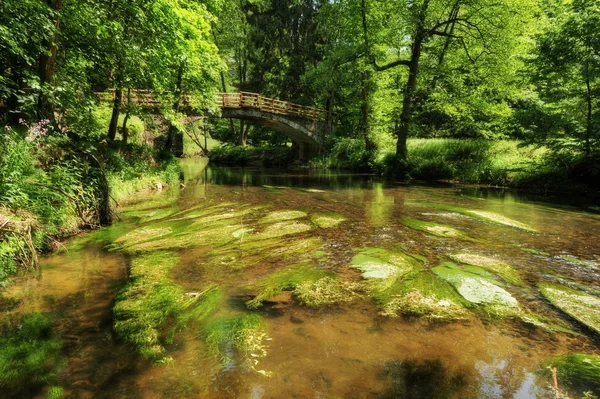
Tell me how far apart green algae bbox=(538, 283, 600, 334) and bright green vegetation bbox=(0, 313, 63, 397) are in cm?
516

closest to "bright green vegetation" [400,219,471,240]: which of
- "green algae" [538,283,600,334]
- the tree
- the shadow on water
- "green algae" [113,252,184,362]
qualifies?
"green algae" [538,283,600,334]

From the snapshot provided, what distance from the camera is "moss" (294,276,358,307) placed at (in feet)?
13.7

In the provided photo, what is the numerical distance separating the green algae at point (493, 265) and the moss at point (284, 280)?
2343mm

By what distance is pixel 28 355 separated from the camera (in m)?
3.04

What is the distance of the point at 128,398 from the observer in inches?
101

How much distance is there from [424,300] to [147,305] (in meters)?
3.31

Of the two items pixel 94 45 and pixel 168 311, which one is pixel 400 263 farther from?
pixel 94 45

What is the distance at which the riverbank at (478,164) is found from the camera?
1279 centimetres

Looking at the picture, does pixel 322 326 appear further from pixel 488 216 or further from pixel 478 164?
pixel 478 164

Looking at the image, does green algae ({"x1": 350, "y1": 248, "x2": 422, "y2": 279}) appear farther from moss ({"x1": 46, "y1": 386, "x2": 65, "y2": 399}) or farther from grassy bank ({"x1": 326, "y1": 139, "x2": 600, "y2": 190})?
grassy bank ({"x1": 326, "y1": 139, "x2": 600, "y2": 190})

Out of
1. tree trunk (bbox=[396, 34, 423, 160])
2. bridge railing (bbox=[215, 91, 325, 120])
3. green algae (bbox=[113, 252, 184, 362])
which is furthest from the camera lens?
bridge railing (bbox=[215, 91, 325, 120])

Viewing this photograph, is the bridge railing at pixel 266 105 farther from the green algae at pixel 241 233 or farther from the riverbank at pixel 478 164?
the green algae at pixel 241 233

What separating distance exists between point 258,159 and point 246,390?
99.9 feet

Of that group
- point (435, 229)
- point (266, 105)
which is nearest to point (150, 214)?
point (435, 229)
